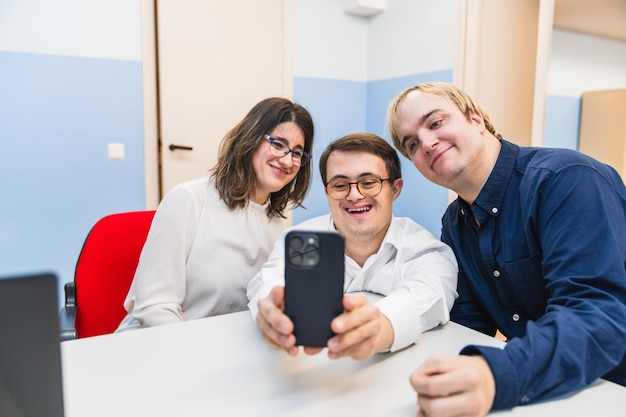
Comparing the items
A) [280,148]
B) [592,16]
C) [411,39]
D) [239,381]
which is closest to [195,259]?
[280,148]

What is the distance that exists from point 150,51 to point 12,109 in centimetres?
85

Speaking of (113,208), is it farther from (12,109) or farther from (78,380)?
(78,380)

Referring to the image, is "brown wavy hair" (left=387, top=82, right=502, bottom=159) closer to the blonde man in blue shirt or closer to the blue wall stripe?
the blonde man in blue shirt

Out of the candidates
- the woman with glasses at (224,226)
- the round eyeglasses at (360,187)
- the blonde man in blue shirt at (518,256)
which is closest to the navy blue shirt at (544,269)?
the blonde man in blue shirt at (518,256)

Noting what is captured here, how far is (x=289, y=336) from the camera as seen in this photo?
2.61 ft

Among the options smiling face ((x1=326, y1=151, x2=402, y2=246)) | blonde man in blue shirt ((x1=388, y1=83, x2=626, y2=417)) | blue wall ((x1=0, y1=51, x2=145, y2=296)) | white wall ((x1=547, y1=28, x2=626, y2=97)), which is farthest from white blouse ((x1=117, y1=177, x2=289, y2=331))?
white wall ((x1=547, y1=28, x2=626, y2=97))

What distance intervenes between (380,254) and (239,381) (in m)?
0.61

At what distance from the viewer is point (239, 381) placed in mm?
833

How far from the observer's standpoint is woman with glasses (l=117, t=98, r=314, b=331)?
4.68ft

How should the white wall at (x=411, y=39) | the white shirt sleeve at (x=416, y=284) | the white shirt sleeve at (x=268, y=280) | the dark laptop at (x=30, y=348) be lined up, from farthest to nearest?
1. the white wall at (x=411, y=39)
2. the white shirt sleeve at (x=268, y=280)
3. the white shirt sleeve at (x=416, y=284)
4. the dark laptop at (x=30, y=348)

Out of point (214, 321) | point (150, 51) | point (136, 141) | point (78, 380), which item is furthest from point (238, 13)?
point (78, 380)

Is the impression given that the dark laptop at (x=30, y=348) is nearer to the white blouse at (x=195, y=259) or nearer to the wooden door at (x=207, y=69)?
the white blouse at (x=195, y=259)

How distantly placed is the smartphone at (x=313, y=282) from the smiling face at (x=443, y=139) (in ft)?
1.92

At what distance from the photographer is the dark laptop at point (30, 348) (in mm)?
419
